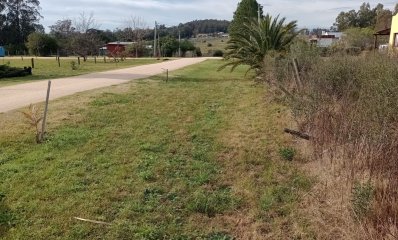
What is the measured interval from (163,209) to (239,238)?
0.99m

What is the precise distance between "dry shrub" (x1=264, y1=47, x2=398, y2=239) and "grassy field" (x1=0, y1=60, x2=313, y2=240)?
668 millimetres

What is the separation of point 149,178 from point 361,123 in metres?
2.87

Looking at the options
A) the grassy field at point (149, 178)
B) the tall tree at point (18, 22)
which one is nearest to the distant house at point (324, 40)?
the grassy field at point (149, 178)

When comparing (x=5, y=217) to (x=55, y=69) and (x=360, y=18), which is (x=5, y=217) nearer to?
(x=55, y=69)

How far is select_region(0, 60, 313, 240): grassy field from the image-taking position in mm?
4215

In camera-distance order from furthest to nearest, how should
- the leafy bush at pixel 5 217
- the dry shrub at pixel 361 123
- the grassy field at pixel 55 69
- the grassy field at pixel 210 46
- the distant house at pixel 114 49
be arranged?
the grassy field at pixel 210 46
the distant house at pixel 114 49
the grassy field at pixel 55 69
the leafy bush at pixel 5 217
the dry shrub at pixel 361 123

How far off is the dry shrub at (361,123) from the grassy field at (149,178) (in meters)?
0.67

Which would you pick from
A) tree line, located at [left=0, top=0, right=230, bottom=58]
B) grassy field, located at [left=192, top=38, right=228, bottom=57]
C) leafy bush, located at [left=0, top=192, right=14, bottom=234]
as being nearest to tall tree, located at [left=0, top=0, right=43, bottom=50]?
tree line, located at [left=0, top=0, right=230, bottom=58]

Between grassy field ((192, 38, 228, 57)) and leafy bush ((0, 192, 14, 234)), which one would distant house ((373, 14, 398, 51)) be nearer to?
grassy field ((192, 38, 228, 57))

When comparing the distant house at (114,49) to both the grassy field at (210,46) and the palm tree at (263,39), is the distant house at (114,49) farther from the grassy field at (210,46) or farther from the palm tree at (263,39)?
the palm tree at (263,39)

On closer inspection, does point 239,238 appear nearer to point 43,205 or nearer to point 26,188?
point 43,205

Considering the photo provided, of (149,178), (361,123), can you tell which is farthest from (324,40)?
(149,178)

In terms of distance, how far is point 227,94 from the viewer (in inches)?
576

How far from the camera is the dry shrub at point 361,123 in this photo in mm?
3719
